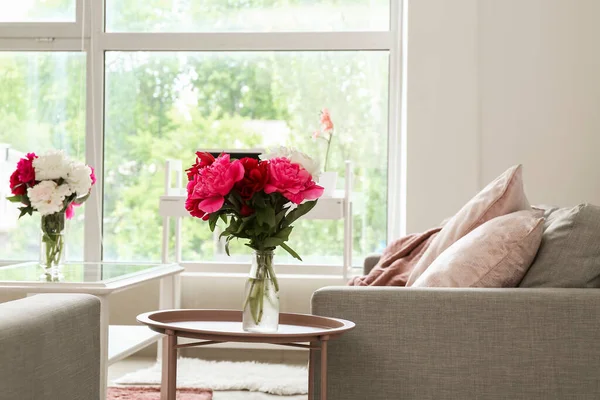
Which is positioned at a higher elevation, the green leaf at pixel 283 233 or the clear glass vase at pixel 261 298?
the green leaf at pixel 283 233

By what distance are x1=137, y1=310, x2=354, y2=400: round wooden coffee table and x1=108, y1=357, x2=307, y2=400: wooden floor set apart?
1.27 meters

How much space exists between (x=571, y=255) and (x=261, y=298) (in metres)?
0.77

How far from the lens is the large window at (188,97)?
4.55 metres

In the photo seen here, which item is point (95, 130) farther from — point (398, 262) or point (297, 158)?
Result: point (297, 158)

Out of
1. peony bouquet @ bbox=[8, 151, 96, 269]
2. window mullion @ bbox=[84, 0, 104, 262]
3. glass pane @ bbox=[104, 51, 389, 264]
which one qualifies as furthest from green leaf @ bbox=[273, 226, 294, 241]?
window mullion @ bbox=[84, 0, 104, 262]

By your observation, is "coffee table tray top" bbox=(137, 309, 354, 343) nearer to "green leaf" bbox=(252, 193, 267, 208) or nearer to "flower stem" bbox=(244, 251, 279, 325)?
"flower stem" bbox=(244, 251, 279, 325)

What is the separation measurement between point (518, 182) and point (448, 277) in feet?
1.50

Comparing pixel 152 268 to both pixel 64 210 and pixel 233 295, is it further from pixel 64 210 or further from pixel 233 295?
pixel 233 295

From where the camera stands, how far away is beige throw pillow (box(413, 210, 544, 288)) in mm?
2080

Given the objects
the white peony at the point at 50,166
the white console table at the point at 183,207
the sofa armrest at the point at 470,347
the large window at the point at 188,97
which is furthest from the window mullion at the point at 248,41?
the sofa armrest at the point at 470,347

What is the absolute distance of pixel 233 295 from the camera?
436cm

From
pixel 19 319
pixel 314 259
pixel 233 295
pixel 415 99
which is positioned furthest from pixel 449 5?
pixel 19 319

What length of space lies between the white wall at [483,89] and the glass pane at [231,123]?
1.49 feet

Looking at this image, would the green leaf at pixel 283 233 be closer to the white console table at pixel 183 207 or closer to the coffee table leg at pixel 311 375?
the coffee table leg at pixel 311 375
